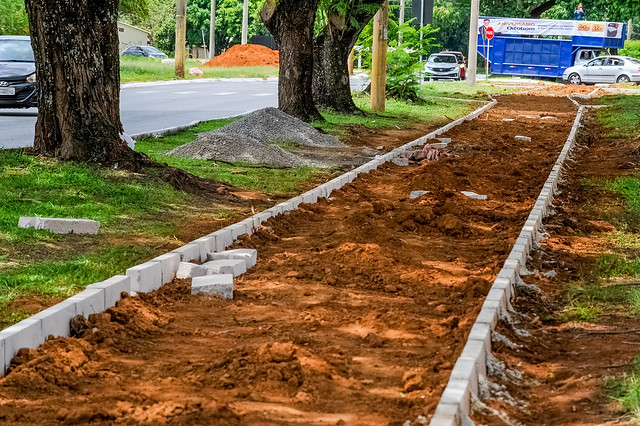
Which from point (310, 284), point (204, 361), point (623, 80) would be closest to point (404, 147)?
point (310, 284)

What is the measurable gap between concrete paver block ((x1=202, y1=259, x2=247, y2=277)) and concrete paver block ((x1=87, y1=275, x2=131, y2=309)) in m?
0.98

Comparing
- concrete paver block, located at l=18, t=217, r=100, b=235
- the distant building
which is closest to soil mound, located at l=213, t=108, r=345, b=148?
concrete paver block, located at l=18, t=217, r=100, b=235

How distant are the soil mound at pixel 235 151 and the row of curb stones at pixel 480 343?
17.0 ft

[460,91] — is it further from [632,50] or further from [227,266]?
[227,266]

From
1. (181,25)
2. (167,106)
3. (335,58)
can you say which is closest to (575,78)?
(181,25)

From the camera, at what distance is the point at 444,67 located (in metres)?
53.7

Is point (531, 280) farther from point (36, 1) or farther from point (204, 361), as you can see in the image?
point (36, 1)

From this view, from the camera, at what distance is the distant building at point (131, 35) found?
82.5 m

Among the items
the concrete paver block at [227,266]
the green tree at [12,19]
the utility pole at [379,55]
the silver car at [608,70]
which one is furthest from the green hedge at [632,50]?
the concrete paver block at [227,266]

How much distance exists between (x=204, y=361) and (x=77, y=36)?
21.3ft

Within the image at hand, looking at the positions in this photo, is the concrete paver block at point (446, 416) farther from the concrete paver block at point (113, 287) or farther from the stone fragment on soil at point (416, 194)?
the stone fragment on soil at point (416, 194)

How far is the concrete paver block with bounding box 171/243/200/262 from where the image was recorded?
775 centimetres

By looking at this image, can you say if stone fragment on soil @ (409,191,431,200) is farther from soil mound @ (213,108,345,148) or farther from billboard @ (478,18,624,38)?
billboard @ (478,18,624,38)

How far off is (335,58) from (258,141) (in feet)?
29.8
